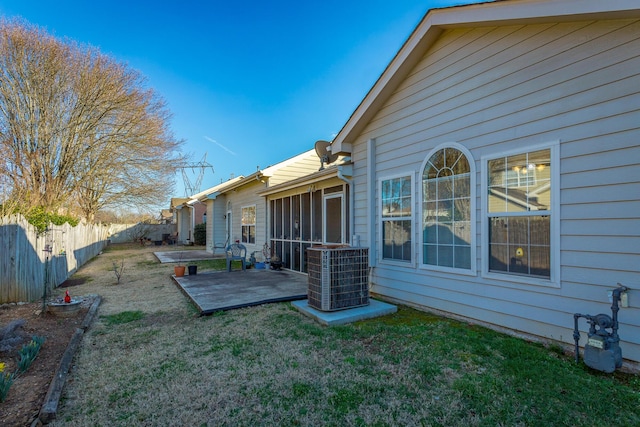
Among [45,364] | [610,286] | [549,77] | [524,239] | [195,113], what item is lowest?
[45,364]

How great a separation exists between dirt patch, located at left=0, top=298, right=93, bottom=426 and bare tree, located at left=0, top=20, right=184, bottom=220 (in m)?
6.86

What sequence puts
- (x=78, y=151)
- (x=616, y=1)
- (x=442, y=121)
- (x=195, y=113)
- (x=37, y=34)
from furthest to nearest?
(x=195, y=113) → (x=78, y=151) → (x=37, y=34) → (x=442, y=121) → (x=616, y=1)

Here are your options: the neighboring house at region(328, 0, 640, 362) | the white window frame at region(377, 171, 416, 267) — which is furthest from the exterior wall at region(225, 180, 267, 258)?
the neighboring house at region(328, 0, 640, 362)

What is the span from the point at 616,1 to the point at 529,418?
12.0 ft

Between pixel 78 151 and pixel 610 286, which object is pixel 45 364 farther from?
pixel 78 151

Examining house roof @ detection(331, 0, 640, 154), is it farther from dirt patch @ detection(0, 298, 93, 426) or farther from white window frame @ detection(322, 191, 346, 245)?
dirt patch @ detection(0, 298, 93, 426)

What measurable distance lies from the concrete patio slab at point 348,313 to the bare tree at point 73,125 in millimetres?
10479

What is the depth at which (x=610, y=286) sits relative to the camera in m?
2.99

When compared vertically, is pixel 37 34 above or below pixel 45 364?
above

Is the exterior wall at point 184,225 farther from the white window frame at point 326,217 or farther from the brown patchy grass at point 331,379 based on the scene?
the brown patchy grass at point 331,379

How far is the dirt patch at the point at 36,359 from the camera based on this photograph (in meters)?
2.47

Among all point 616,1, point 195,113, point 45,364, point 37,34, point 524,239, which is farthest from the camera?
point 195,113

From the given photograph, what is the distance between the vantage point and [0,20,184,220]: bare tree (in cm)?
1198

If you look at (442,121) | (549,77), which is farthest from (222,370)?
(549,77)
